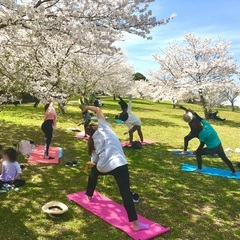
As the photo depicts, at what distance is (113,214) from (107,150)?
1471 mm

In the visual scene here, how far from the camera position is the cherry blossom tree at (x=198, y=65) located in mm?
28450

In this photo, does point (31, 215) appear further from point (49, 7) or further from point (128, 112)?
point (128, 112)

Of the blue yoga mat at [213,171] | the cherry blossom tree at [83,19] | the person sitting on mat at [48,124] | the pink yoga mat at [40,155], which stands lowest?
the pink yoga mat at [40,155]

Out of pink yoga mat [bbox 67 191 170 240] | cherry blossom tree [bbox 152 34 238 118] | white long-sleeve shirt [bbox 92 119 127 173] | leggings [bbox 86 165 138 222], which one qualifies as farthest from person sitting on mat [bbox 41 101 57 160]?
cherry blossom tree [bbox 152 34 238 118]

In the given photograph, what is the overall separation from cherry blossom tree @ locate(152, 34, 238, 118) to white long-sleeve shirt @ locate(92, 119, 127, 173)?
24.5 metres

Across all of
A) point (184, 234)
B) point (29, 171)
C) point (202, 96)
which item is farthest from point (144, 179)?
point (202, 96)

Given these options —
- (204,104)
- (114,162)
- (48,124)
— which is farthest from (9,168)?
(204,104)

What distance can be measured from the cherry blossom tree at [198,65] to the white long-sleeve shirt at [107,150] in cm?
2452

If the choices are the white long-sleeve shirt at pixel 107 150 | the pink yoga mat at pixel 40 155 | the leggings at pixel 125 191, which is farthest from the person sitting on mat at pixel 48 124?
the leggings at pixel 125 191

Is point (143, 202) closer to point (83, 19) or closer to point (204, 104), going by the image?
point (83, 19)

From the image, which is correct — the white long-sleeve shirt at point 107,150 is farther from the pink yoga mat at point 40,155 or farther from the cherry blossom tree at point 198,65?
the cherry blossom tree at point 198,65

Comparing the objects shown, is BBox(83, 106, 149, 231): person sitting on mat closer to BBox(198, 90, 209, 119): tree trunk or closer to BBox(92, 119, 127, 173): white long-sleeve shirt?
BBox(92, 119, 127, 173): white long-sleeve shirt

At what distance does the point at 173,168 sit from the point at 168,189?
6.57 ft

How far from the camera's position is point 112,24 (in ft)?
25.2
